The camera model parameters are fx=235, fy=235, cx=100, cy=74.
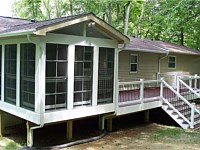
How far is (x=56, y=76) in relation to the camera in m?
6.68

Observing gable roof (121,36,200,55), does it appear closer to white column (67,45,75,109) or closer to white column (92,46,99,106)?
white column (92,46,99,106)

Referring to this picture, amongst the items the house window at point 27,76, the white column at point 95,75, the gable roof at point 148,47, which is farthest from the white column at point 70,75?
the gable roof at point 148,47

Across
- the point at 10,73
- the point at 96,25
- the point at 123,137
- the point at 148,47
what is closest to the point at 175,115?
the point at 123,137

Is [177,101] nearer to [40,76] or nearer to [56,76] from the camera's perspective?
[56,76]

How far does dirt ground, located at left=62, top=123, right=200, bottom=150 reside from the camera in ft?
24.0

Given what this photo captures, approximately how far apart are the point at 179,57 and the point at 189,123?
23.5 ft

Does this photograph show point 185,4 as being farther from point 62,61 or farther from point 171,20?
point 62,61

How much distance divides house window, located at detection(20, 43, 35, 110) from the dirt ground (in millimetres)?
1916

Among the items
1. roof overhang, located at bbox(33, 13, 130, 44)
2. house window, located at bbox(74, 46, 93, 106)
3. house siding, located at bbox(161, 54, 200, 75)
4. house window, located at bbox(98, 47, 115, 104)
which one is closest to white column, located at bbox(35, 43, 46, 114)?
roof overhang, located at bbox(33, 13, 130, 44)

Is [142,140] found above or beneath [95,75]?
beneath

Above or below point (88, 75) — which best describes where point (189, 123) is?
below

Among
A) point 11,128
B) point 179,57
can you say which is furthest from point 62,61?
point 179,57

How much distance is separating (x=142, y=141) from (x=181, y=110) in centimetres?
316

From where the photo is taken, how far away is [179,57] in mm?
15859
